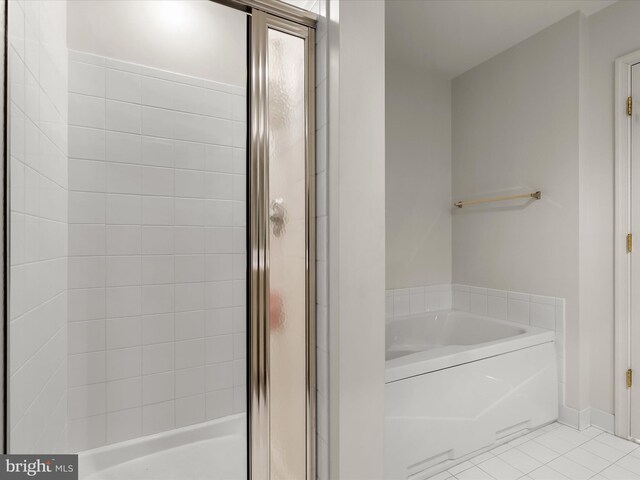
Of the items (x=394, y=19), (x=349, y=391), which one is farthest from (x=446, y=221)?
(x=349, y=391)

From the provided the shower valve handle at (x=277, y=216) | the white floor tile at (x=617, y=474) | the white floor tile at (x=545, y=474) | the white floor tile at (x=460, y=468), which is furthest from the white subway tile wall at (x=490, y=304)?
the shower valve handle at (x=277, y=216)

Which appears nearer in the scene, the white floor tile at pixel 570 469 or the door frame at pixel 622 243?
the white floor tile at pixel 570 469

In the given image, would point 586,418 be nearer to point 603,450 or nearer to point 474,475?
Result: point 603,450

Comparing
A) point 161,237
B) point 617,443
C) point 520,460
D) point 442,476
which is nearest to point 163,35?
point 161,237

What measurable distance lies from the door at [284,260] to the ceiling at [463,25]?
1230mm

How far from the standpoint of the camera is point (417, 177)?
2852mm

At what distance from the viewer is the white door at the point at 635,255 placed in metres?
1.99

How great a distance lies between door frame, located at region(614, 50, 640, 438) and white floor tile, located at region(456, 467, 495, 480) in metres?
0.96

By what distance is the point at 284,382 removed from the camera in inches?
49.8

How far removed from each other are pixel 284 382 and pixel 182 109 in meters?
Answer: 1.35

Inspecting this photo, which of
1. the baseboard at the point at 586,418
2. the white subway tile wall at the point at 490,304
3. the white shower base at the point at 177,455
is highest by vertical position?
the white subway tile wall at the point at 490,304

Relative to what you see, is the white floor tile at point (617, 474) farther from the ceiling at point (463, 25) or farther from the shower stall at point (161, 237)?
the ceiling at point (463, 25)

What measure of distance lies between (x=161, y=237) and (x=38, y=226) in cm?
Answer: 60

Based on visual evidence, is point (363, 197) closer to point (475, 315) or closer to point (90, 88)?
point (90, 88)
